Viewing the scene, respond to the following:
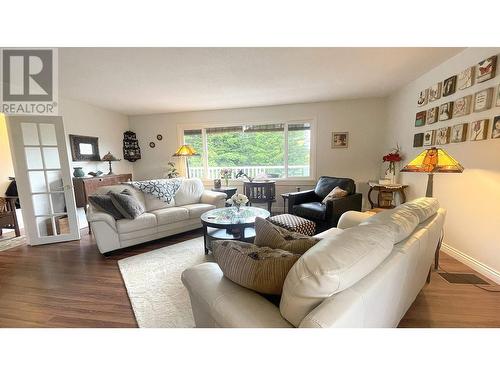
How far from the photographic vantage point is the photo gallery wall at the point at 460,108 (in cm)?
197

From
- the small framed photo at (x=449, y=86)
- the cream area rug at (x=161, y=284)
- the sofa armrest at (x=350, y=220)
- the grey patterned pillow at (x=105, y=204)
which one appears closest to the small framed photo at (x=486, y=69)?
the small framed photo at (x=449, y=86)

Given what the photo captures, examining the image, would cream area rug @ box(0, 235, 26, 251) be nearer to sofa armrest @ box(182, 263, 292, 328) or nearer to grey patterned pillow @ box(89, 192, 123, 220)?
grey patterned pillow @ box(89, 192, 123, 220)

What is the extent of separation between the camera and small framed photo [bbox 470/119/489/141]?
2.02 meters

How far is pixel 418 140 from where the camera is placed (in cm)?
305

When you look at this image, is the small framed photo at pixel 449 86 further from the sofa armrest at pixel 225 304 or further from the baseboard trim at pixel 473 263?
the sofa armrest at pixel 225 304

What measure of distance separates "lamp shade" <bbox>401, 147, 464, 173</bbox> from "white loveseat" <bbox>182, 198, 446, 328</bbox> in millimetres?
1059

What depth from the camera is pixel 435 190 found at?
2.75 m

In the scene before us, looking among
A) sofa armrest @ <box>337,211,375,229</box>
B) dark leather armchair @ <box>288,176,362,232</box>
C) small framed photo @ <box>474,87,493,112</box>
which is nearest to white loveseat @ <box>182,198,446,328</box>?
sofa armrest @ <box>337,211,375,229</box>

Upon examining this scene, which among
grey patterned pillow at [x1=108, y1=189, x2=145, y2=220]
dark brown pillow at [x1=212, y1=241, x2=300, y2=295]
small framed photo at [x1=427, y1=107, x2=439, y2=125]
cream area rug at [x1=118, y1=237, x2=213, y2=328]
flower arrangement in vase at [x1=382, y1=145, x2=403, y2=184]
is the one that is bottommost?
cream area rug at [x1=118, y1=237, x2=213, y2=328]

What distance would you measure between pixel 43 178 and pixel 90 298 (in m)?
2.41
